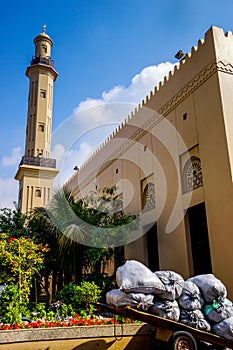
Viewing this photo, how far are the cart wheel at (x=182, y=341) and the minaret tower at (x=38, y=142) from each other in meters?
16.7

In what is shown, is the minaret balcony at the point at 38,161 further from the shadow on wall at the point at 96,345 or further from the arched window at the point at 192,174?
the shadow on wall at the point at 96,345

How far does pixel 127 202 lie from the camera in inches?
593

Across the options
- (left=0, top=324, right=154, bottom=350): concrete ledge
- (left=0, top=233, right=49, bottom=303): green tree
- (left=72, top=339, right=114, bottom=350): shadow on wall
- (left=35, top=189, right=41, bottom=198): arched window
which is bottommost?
(left=72, top=339, right=114, bottom=350): shadow on wall

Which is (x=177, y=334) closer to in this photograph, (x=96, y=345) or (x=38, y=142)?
(x=96, y=345)

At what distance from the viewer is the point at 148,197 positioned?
13.7 m

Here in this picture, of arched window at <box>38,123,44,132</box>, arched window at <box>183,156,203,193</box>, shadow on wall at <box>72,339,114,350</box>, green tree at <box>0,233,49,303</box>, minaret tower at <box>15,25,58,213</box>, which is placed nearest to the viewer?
shadow on wall at <box>72,339,114,350</box>

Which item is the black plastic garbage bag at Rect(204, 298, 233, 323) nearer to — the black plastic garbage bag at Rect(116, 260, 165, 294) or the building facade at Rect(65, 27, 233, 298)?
the black plastic garbage bag at Rect(116, 260, 165, 294)

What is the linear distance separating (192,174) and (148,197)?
9.76ft

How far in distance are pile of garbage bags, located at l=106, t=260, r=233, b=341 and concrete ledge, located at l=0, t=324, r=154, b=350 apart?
87cm

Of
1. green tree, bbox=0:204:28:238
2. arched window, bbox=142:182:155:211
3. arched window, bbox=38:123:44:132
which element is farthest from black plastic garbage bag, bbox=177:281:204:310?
arched window, bbox=38:123:44:132

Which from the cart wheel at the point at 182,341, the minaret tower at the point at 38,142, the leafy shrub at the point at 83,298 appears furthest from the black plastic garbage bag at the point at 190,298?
the minaret tower at the point at 38,142

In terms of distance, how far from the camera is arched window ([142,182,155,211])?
13.3 meters

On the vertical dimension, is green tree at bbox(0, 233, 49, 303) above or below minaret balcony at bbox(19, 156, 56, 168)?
below

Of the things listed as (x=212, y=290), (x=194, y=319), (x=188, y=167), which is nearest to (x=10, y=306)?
(x=194, y=319)
